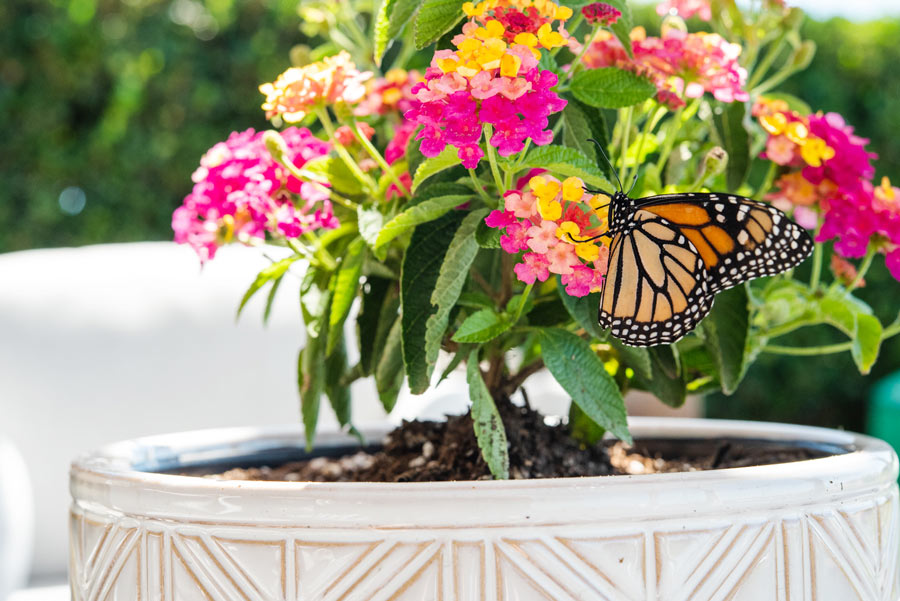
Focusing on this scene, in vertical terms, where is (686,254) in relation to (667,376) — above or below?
above

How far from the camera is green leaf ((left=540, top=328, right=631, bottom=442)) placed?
31.8 inches

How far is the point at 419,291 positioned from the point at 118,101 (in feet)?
11.5

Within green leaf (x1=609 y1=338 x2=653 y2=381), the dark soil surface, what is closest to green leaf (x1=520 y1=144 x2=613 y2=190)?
green leaf (x1=609 y1=338 x2=653 y2=381)

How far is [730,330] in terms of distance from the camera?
91 centimetres

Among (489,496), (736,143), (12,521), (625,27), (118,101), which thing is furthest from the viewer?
(118,101)

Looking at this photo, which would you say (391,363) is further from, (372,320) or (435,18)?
(435,18)

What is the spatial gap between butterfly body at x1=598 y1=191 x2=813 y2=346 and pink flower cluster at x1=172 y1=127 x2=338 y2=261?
12.4 inches

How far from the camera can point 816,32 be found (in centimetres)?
467

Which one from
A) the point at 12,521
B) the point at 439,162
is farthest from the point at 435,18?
the point at 12,521

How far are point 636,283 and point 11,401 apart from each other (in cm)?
147

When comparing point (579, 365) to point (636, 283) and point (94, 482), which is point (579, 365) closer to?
point (636, 283)

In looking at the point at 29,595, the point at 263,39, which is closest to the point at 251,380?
the point at 29,595

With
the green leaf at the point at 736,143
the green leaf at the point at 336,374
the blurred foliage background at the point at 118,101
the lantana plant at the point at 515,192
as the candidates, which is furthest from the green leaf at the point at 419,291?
the blurred foliage background at the point at 118,101

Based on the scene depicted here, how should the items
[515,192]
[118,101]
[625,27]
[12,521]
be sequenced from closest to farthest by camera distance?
[515,192] < [625,27] < [12,521] < [118,101]
